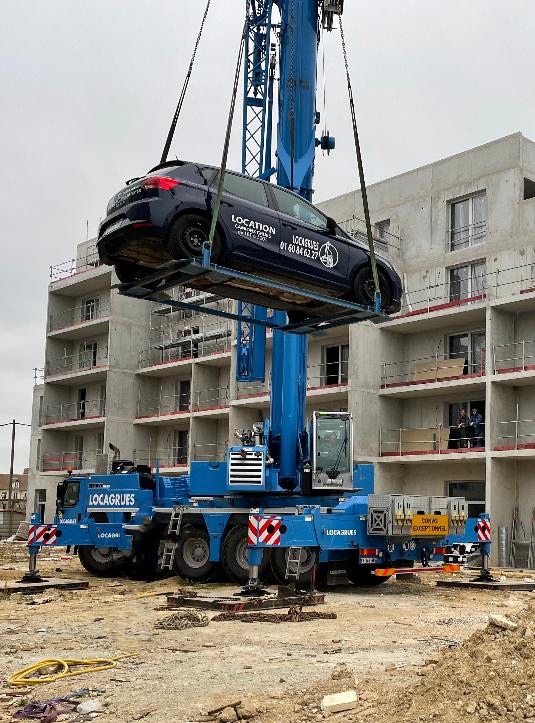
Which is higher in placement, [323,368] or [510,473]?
[323,368]

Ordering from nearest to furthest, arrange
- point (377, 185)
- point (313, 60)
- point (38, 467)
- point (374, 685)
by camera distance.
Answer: point (374, 685), point (313, 60), point (377, 185), point (38, 467)

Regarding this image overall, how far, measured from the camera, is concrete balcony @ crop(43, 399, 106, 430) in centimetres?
4544

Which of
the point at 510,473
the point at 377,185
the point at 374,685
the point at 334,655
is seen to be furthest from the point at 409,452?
the point at 374,685

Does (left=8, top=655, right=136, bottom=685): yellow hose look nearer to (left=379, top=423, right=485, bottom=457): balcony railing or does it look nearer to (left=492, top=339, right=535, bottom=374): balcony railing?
(left=379, top=423, right=485, bottom=457): balcony railing

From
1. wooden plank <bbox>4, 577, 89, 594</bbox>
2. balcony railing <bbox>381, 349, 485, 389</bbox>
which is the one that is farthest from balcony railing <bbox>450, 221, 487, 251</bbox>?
wooden plank <bbox>4, 577, 89, 594</bbox>

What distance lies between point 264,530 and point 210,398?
26234 mm

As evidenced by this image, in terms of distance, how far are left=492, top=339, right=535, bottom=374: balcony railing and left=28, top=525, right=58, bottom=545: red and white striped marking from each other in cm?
1538

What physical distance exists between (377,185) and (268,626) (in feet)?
84.7

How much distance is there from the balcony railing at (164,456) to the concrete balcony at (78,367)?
437 centimetres

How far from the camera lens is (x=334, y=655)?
9.60 metres

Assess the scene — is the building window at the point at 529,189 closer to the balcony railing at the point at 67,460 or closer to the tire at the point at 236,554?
the tire at the point at 236,554

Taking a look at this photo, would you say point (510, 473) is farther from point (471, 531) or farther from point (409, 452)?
point (471, 531)

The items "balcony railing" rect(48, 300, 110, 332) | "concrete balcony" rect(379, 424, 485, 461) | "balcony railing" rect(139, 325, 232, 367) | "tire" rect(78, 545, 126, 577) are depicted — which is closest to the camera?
"tire" rect(78, 545, 126, 577)

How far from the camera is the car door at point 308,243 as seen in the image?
1226 cm
